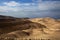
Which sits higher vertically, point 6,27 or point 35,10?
point 35,10

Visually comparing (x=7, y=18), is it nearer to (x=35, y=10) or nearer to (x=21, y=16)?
(x=21, y=16)

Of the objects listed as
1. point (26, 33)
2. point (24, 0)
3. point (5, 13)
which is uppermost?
point (24, 0)

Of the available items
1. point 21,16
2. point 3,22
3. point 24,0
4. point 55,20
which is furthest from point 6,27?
point 55,20

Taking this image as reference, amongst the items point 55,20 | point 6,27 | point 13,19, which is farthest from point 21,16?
point 55,20

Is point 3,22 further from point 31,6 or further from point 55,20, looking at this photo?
point 55,20

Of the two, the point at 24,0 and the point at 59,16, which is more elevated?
the point at 24,0

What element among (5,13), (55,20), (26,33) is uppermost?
(5,13)
